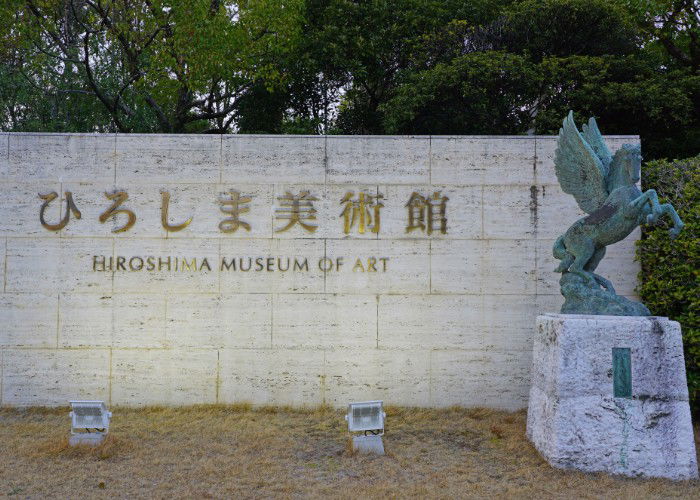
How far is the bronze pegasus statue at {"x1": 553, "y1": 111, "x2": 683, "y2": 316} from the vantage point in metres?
4.77

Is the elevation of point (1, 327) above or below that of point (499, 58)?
below

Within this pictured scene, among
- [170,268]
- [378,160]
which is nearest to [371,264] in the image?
[378,160]

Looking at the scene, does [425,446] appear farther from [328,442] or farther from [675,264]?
[675,264]

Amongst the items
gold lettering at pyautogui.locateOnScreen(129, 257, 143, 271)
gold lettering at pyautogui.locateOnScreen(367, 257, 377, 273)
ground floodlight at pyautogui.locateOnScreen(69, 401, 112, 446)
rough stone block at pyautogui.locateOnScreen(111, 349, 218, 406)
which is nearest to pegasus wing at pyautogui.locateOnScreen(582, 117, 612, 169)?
gold lettering at pyautogui.locateOnScreen(367, 257, 377, 273)

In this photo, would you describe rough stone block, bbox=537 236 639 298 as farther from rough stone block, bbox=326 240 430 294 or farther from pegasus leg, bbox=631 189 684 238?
pegasus leg, bbox=631 189 684 238

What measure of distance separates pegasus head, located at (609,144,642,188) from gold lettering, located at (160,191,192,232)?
13.4ft

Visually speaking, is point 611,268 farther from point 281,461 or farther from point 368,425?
point 281,461

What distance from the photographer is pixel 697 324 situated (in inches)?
221

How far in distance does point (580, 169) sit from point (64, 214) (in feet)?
16.5

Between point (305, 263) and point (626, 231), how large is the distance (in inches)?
120

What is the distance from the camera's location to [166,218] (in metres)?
6.34

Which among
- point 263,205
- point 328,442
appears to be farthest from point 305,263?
point 328,442

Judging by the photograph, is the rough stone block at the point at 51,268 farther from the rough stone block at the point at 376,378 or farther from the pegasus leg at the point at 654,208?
the pegasus leg at the point at 654,208

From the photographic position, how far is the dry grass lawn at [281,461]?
4.27m
